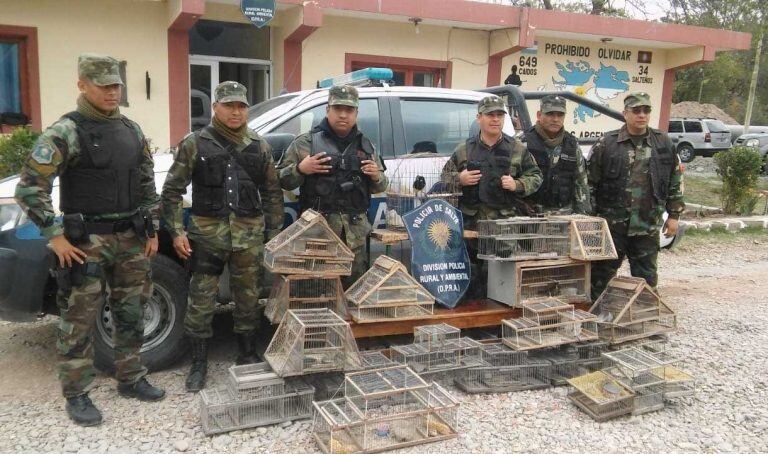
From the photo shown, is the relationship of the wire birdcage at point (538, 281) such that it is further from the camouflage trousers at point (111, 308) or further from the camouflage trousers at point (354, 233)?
the camouflage trousers at point (111, 308)

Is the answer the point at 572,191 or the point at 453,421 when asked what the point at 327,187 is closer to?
the point at 453,421

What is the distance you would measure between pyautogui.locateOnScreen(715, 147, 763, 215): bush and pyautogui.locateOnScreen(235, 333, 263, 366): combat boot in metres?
9.52

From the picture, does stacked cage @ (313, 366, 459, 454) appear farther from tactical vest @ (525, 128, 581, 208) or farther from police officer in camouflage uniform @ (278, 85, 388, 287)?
tactical vest @ (525, 128, 581, 208)

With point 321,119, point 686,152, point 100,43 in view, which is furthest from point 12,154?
point 686,152

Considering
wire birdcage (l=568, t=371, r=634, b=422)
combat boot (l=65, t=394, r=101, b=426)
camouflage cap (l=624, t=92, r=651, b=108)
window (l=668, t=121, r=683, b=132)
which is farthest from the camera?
window (l=668, t=121, r=683, b=132)

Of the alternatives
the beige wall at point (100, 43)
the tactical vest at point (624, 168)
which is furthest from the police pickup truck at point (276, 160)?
the beige wall at point (100, 43)

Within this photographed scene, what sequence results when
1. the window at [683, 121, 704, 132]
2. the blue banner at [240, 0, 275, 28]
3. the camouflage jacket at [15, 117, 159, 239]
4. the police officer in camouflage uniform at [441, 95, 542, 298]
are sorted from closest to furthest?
the camouflage jacket at [15, 117, 159, 239] → the police officer in camouflage uniform at [441, 95, 542, 298] → the blue banner at [240, 0, 275, 28] → the window at [683, 121, 704, 132]

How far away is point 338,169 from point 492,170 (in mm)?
1205

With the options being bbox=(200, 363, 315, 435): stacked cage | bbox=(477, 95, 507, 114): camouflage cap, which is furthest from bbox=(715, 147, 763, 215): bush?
bbox=(200, 363, 315, 435): stacked cage

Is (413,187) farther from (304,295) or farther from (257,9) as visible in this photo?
(257,9)

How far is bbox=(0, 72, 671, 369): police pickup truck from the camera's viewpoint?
3680 millimetres

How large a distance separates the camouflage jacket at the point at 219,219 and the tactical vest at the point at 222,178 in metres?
0.04

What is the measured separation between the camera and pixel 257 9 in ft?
29.9

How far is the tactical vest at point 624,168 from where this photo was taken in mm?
4887
